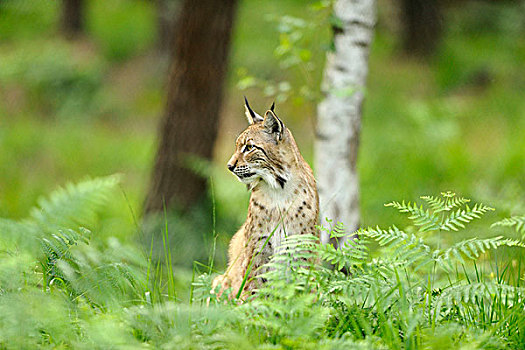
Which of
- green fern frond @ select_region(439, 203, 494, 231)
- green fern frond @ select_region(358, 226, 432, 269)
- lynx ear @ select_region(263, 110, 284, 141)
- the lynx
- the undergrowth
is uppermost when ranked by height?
lynx ear @ select_region(263, 110, 284, 141)

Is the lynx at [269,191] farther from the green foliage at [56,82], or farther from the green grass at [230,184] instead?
the green foliage at [56,82]

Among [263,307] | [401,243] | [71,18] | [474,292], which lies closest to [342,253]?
[401,243]

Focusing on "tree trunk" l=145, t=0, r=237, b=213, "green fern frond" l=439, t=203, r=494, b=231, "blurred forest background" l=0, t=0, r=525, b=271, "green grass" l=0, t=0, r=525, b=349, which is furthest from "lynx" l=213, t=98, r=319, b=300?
"tree trunk" l=145, t=0, r=237, b=213

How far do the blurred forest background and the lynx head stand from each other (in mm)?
2902

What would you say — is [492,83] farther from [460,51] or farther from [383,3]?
[383,3]

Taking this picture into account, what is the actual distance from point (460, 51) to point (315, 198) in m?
11.9

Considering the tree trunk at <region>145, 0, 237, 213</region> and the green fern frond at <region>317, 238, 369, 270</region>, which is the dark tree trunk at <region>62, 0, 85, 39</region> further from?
the green fern frond at <region>317, 238, 369, 270</region>

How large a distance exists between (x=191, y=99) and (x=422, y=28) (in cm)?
884

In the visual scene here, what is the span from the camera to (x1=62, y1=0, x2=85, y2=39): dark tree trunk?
642 inches

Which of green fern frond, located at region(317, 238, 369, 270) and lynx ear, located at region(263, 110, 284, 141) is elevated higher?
lynx ear, located at region(263, 110, 284, 141)

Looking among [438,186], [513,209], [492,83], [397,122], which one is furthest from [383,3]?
[513,209]

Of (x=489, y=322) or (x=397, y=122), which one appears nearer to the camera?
(x=489, y=322)

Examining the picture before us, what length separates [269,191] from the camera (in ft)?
12.7

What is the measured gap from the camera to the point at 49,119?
13992 millimetres
